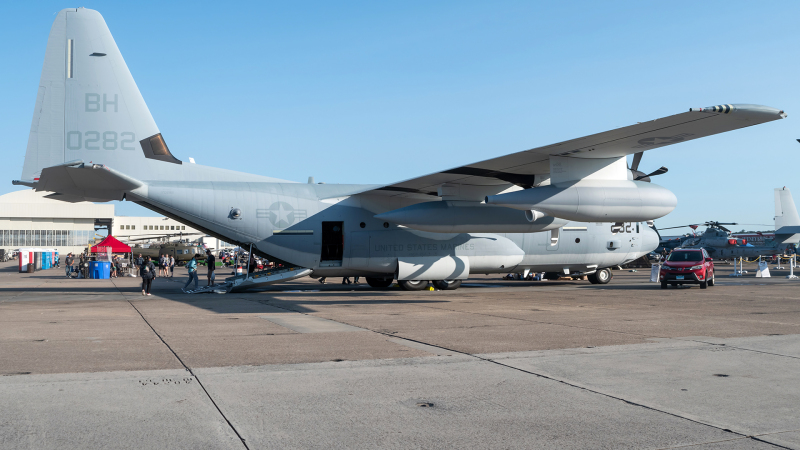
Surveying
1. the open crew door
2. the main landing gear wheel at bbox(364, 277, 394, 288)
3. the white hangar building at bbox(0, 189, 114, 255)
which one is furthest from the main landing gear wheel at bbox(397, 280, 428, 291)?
the white hangar building at bbox(0, 189, 114, 255)

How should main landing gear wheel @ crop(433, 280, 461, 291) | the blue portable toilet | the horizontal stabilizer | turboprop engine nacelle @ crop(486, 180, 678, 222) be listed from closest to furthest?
turboprop engine nacelle @ crop(486, 180, 678, 222)
the horizontal stabilizer
main landing gear wheel @ crop(433, 280, 461, 291)
the blue portable toilet

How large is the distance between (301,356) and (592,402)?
393 cm

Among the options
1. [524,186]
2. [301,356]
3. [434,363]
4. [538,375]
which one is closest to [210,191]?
[524,186]

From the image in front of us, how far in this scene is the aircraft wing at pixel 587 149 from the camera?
37.6 feet

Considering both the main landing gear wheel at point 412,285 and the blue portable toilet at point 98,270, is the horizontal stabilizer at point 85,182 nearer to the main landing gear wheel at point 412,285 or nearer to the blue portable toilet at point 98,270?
the main landing gear wheel at point 412,285

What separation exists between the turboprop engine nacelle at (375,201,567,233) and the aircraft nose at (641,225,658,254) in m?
8.69

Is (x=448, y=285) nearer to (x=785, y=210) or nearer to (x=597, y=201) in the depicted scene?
(x=597, y=201)

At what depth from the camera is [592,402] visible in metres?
5.40

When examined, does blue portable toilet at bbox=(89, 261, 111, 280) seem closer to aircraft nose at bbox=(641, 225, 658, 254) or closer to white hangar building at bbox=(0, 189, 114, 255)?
aircraft nose at bbox=(641, 225, 658, 254)

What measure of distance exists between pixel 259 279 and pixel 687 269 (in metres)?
15.9

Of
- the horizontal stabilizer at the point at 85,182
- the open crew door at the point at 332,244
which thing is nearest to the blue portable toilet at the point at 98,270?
the horizontal stabilizer at the point at 85,182

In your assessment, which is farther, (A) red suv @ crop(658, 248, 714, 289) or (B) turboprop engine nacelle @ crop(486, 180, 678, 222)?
(A) red suv @ crop(658, 248, 714, 289)

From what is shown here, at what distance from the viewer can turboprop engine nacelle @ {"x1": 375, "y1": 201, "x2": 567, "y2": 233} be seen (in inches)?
683

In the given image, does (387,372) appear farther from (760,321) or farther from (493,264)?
(493,264)
